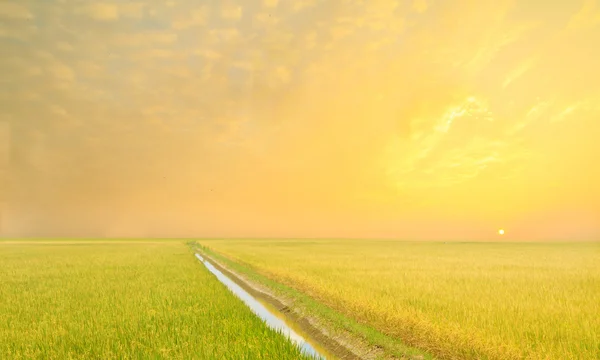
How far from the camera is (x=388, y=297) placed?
14.1 m

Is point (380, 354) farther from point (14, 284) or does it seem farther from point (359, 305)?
point (14, 284)

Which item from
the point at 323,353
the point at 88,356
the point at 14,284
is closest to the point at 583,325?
the point at 323,353

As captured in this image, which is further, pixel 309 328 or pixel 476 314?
pixel 309 328

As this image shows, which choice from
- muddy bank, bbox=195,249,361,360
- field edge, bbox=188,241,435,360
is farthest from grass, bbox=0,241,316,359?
field edge, bbox=188,241,435,360

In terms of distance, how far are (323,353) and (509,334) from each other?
3877mm

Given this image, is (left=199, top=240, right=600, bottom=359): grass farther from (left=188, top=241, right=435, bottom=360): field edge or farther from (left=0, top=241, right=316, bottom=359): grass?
(left=0, top=241, right=316, bottom=359): grass

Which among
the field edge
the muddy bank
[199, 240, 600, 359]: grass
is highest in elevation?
[199, 240, 600, 359]: grass

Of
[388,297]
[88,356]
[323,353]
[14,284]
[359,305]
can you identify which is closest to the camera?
[88,356]

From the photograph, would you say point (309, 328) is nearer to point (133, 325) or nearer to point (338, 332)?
point (338, 332)

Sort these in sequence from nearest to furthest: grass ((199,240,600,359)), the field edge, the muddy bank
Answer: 1. grass ((199,240,600,359))
2. the field edge
3. the muddy bank

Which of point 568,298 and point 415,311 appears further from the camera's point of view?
point 568,298

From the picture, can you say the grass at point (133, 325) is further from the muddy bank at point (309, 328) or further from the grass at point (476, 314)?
the grass at point (476, 314)

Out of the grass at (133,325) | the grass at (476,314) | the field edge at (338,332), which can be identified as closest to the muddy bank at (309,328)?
the field edge at (338,332)

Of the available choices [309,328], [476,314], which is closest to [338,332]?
[309,328]
